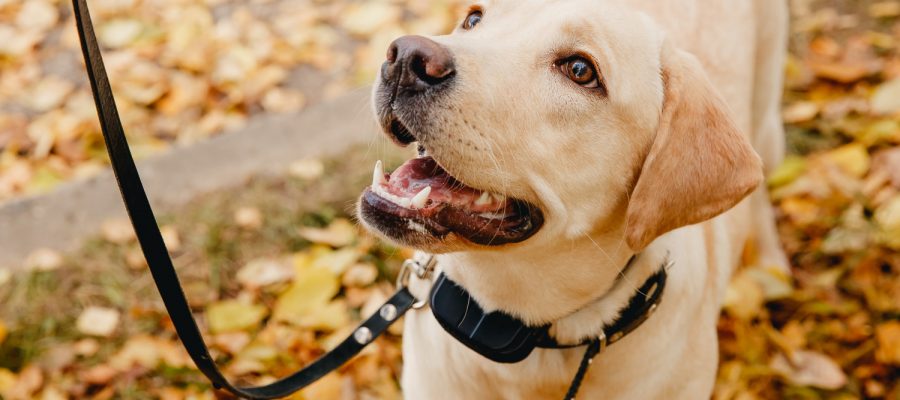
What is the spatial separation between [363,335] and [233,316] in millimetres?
1085

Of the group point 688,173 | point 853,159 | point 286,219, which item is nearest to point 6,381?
point 286,219

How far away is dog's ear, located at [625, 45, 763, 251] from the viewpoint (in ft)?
6.73

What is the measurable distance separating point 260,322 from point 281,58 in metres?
2.18

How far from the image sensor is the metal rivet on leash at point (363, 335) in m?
2.55

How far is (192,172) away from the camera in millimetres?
4180

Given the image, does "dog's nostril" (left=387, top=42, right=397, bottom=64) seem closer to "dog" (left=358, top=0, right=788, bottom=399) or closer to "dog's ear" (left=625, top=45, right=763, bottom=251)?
"dog" (left=358, top=0, right=788, bottom=399)

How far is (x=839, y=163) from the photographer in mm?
4242

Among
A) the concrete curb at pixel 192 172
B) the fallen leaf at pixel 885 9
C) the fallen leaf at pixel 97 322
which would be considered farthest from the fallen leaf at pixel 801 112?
the fallen leaf at pixel 97 322

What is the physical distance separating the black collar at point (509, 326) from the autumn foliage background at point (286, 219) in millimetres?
676

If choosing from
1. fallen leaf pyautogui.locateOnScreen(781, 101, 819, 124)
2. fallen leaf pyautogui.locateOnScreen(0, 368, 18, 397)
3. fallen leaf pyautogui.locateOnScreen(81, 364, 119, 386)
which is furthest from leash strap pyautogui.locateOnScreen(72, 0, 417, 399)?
fallen leaf pyautogui.locateOnScreen(781, 101, 819, 124)

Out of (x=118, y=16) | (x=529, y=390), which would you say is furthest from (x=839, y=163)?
(x=118, y=16)

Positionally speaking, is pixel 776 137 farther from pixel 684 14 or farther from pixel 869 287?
pixel 684 14

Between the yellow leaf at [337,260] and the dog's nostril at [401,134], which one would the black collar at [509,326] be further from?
the yellow leaf at [337,260]

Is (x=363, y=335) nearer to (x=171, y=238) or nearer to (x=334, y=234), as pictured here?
(x=334, y=234)
